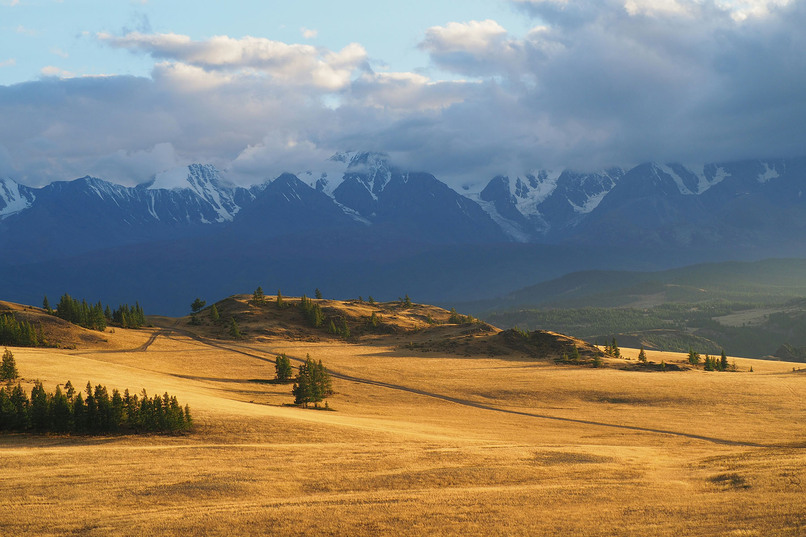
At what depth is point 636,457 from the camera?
34.4 meters

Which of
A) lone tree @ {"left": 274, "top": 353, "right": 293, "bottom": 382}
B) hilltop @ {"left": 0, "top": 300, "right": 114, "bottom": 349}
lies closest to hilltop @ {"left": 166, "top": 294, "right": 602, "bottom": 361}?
hilltop @ {"left": 0, "top": 300, "right": 114, "bottom": 349}

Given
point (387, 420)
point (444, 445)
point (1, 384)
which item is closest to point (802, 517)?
point (444, 445)

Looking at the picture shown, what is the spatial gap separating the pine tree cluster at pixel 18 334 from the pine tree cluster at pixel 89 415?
40.1 metres

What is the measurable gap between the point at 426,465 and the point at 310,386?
24003 mm

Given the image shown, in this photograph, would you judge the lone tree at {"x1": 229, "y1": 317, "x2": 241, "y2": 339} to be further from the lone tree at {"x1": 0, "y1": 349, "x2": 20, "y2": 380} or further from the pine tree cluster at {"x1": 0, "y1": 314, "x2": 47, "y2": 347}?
the lone tree at {"x1": 0, "y1": 349, "x2": 20, "y2": 380}

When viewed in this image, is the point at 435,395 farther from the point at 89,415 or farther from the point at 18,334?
the point at 18,334

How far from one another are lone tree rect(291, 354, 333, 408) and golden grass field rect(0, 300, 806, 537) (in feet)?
5.25

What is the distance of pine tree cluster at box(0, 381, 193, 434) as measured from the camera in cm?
3944

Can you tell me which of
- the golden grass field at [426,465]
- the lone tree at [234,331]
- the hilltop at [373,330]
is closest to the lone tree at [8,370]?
the golden grass field at [426,465]

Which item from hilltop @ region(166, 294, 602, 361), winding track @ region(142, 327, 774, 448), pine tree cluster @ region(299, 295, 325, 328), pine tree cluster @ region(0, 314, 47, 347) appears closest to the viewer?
winding track @ region(142, 327, 774, 448)

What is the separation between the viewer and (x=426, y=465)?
31344mm

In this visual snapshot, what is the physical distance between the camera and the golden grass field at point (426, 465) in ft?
78.4

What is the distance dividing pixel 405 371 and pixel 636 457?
42.0 meters

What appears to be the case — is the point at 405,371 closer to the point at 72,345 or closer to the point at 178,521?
the point at 72,345
